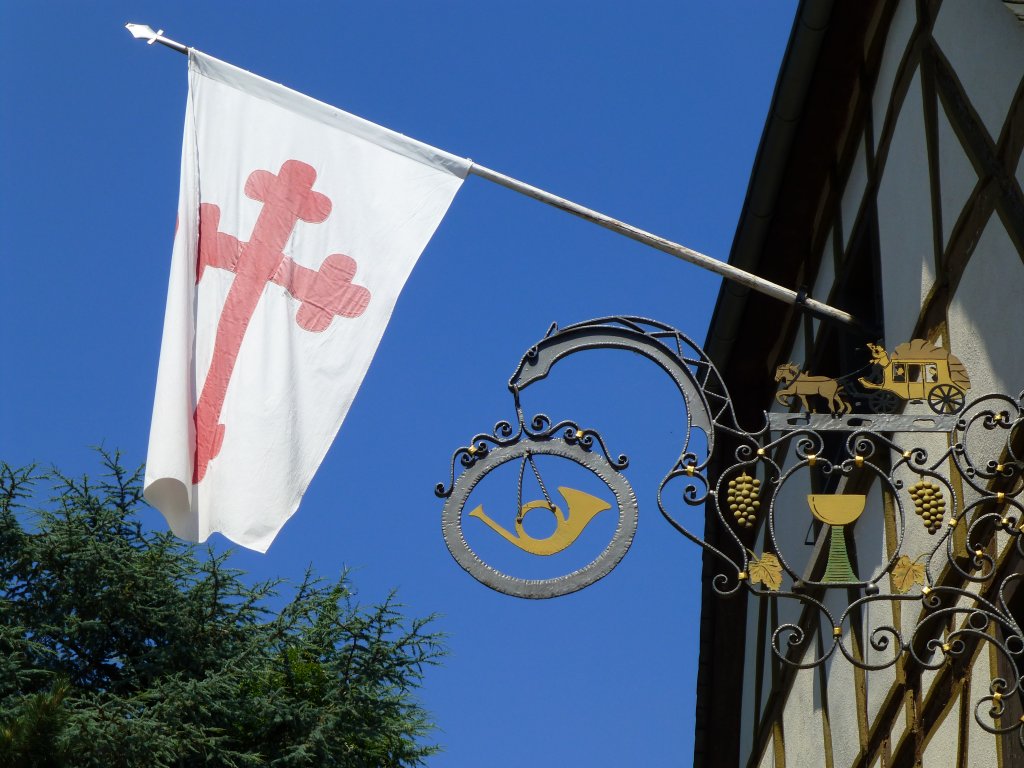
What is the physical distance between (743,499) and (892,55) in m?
3.75

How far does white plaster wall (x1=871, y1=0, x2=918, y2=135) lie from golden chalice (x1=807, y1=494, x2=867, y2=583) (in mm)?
3198

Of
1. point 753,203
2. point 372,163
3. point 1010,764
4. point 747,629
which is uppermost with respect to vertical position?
point 753,203

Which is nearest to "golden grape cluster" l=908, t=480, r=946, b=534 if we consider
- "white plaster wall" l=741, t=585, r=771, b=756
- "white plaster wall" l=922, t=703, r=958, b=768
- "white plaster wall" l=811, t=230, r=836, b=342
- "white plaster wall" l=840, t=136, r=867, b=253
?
"white plaster wall" l=922, t=703, r=958, b=768

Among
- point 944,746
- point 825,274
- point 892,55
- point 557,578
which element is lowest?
point 557,578

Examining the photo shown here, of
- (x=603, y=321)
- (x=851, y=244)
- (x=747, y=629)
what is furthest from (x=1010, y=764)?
(x=747, y=629)

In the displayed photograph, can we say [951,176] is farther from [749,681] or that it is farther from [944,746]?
[749,681]

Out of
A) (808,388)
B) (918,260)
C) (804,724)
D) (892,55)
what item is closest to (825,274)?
(892,55)

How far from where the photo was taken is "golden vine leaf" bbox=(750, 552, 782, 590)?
14.6 ft

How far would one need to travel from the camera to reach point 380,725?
13031 millimetres

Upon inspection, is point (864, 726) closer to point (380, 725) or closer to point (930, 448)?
point (930, 448)

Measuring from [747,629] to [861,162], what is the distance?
4.26 m

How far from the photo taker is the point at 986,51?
5.66m

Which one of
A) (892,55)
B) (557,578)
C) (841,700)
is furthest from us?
(841,700)

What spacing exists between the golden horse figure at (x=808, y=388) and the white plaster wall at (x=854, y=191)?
10.8ft
